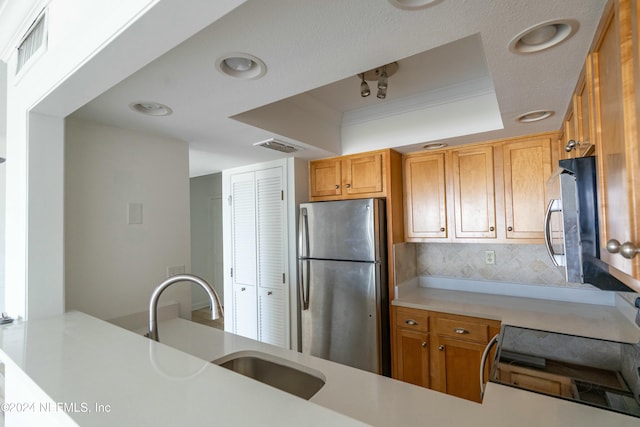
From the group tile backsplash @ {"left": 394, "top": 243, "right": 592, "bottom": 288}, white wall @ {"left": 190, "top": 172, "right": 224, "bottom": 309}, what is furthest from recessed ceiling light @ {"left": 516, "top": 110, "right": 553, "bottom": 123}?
white wall @ {"left": 190, "top": 172, "right": 224, "bottom": 309}

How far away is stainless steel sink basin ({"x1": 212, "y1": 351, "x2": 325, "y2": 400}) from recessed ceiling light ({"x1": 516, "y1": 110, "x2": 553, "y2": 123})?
1.86m

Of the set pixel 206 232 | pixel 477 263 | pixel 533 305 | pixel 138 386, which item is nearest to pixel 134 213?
pixel 138 386

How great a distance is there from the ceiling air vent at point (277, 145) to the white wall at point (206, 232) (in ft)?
10.3

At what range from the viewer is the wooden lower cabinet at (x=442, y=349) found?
82.3 inches

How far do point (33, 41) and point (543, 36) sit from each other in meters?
2.10

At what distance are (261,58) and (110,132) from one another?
1336 mm

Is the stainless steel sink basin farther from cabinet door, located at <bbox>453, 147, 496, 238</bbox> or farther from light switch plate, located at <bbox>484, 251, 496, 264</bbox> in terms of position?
light switch plate, located at <bbox>484, 251, 496, 264</bbox>

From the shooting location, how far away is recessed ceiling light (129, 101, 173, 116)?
5.36 feet

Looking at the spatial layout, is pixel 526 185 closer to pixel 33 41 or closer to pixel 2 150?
pixel 33 41

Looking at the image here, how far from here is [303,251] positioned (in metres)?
2.74

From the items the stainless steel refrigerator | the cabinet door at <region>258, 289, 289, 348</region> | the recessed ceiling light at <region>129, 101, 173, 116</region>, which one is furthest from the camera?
the cabinet door at <region>258, 289, 289, 348</region>

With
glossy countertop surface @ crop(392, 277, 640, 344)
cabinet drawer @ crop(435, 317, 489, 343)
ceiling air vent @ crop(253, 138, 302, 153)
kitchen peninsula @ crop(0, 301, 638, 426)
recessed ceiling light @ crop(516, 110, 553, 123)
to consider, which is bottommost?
cabinet drawer @ crop(435, 317, 489, 343)

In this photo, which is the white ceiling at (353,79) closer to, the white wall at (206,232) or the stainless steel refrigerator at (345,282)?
the stainless steel refrigerator at (345,282)

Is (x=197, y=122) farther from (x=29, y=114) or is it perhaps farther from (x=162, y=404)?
(x=162, y=404)
